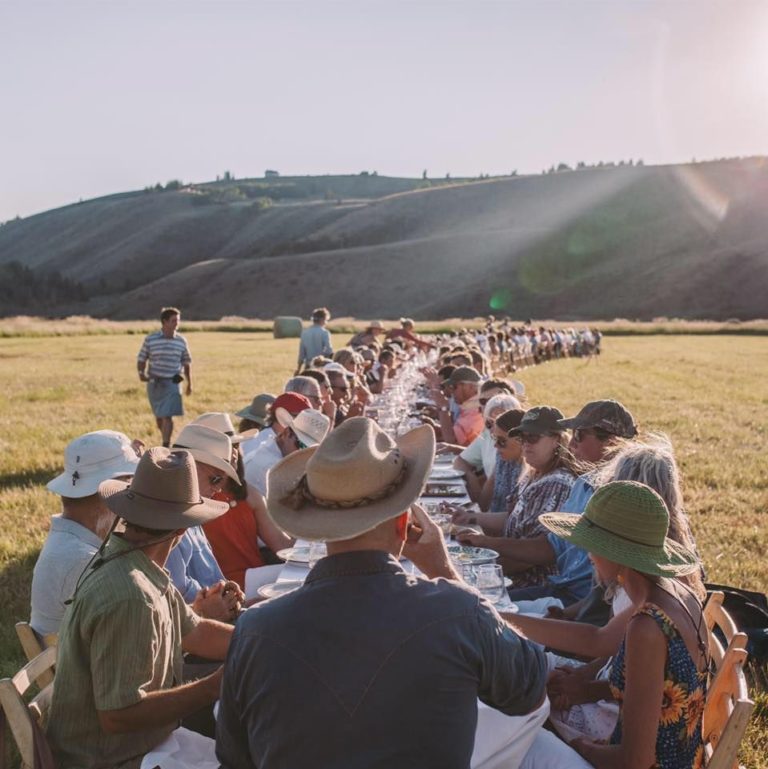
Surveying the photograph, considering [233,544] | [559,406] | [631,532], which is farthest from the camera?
[559,406]

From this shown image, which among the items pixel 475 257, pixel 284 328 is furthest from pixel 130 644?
pixel 475 257

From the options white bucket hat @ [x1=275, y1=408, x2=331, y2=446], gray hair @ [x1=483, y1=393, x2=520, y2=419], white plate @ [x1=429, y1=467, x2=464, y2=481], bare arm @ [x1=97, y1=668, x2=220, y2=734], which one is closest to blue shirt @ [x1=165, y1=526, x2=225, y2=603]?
bare arm @ [x1=97, y1=668, x2=220, y2=734]

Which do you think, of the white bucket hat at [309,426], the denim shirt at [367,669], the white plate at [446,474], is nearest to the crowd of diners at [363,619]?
the denim shirt at [367,669]

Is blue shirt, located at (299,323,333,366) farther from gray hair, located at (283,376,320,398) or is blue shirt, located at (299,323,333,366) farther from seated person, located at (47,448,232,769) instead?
seated person, located at (47,448,232,769)

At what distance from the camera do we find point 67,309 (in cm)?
10600

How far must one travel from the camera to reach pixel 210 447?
4.66m

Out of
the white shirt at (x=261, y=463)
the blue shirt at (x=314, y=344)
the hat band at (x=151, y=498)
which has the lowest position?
the white shirt at (x=261, y=463)

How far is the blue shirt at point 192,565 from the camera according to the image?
4055 millimetres

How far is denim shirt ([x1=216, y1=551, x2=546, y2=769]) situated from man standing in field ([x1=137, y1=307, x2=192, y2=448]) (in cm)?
955

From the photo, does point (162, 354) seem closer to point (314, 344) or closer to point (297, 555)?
point (314, 344)

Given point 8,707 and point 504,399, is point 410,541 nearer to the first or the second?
point 8,707

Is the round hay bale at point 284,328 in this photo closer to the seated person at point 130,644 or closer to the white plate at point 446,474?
the white plate at point 446,474

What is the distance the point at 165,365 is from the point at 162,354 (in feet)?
0.52

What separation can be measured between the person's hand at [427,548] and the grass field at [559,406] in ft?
8.12
